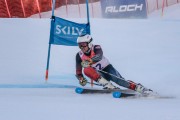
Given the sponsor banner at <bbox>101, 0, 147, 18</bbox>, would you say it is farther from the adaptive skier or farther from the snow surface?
the adaptive skier

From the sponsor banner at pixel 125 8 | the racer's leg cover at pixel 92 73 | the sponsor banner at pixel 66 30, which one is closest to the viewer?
the racer's leg cover at pixel 92 73

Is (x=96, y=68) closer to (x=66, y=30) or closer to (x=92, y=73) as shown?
(x=92, y=73)

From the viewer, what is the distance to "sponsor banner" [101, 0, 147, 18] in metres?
18.3

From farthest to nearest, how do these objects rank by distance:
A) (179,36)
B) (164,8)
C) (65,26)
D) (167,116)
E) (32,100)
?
(164,8) < (179,36) < (65,26) < (32,100) < (167,116)

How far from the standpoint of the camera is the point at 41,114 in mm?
4812

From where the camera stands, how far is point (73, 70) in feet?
35.7

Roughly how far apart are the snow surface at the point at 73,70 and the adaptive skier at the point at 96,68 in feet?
0.94

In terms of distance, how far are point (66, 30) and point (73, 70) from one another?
8.59ft

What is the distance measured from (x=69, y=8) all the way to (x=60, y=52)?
10.5 meters

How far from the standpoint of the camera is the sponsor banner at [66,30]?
8336mm

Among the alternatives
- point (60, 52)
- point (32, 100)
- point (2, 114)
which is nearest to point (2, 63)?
point (60, 52)

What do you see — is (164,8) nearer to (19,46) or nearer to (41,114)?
(19,46)

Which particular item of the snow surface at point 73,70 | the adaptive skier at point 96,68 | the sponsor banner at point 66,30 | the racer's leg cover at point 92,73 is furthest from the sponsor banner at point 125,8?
the racer's leg cover at point 92,73

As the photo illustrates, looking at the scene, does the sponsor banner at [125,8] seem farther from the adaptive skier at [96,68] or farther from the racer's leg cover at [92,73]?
the racer's leg cover at [92,73]
